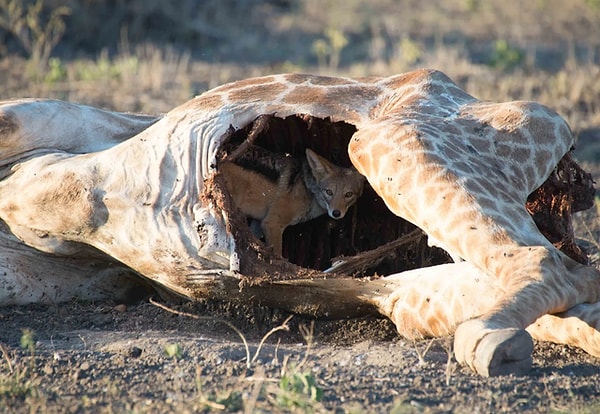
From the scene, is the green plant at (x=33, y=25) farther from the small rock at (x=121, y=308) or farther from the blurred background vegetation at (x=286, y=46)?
the small rock at (x=121, y=308)

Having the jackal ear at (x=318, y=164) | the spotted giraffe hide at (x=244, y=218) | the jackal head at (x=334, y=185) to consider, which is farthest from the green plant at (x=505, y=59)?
the spotted giraffe hide at (x=244, y=218)

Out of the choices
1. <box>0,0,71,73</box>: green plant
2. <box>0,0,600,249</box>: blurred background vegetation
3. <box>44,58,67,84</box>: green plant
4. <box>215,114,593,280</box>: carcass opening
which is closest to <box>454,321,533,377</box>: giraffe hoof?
<box>215,114,593,280</box>: carcass opening

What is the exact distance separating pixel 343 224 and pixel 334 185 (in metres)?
0.23

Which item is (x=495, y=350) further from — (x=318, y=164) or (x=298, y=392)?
(x=318, y=164)

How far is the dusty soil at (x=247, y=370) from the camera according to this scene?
3.51 metres

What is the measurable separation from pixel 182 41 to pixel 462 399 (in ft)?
32.4

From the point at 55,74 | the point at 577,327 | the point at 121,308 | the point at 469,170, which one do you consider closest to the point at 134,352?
the point at 121,308

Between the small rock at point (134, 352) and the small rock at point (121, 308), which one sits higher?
the small rock at point (134, 352)

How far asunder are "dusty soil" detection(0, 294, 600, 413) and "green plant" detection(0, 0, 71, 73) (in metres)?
6.34

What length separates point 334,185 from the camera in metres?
5.76

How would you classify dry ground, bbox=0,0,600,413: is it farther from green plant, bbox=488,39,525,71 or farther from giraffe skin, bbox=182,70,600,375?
green plant, bbox=488,39,525,71

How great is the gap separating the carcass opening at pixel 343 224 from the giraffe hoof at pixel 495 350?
3.24 feet

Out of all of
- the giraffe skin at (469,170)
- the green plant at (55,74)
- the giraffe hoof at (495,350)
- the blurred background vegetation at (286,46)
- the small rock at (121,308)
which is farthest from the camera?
→ the green plant at (55,74)

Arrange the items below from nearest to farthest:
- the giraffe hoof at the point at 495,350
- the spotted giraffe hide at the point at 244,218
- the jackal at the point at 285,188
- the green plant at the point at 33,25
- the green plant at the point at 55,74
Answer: the giraffe hoof at the point at 495,350, the spotted giraffe hide at the point at 244,218, the jackal at the point at 285,188, the green plant at the point at 55,74, the green plant at the point at 33,25
